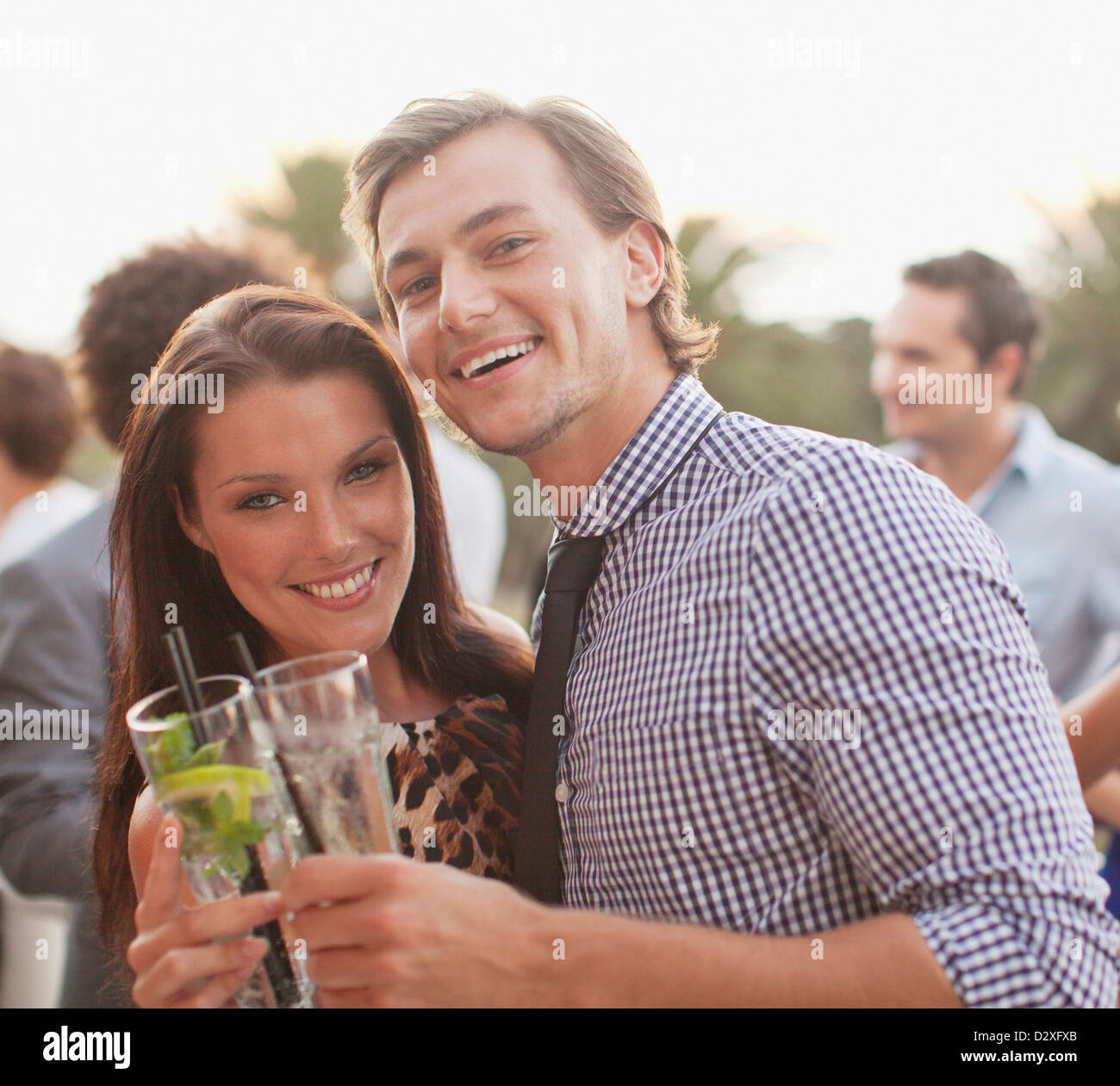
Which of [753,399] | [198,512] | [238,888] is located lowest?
[238,888]

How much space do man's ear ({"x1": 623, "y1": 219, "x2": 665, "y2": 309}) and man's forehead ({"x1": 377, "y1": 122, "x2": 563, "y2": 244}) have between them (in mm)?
250

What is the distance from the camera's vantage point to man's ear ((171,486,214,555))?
2.08 meters

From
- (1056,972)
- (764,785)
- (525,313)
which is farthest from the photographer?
(525,313)

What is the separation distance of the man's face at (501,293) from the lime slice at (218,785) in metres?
0.91

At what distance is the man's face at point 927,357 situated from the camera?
174 inches

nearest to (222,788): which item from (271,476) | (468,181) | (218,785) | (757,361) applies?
(218,785)

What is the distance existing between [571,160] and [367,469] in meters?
0.81

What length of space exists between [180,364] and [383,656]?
760 mm

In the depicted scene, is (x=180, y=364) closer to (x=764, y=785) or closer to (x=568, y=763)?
(x=568, y=763)

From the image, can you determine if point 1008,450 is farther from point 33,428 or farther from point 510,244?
point 33,428

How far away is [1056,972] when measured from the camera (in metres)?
1.33

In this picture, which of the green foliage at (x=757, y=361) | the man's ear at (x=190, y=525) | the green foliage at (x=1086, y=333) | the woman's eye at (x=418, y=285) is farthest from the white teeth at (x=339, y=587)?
the green foliage at (x=1086, y=333)

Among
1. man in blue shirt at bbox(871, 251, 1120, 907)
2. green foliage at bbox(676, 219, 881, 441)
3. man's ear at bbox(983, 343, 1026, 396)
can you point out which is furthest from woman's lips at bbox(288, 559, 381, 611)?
green foliage at bbox(676, 219, 881, 441)
